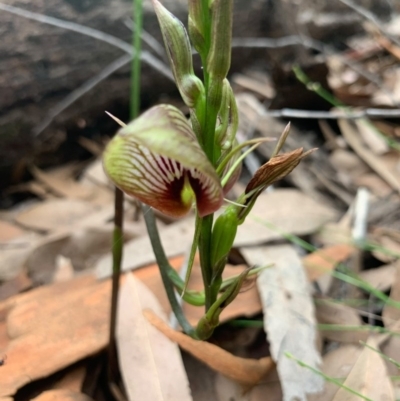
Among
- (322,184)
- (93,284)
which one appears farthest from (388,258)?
(93,284)

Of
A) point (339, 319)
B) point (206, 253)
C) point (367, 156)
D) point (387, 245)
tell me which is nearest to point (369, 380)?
point (339, 319)

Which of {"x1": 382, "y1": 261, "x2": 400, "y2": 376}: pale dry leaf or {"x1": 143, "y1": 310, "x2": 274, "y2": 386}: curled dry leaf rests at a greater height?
{"x1": 143, "y1": 310, "x2": 274, "y2": 386}: curled dry leaf

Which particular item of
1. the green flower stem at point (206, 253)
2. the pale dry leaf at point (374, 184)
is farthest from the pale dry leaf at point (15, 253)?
the pale dry leaf at point (374, 184)

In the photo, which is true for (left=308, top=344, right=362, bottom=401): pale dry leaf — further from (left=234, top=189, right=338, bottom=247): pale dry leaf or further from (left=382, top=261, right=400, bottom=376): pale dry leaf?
(left=234, top=189, right=338, bottom=247): pale dry leaf

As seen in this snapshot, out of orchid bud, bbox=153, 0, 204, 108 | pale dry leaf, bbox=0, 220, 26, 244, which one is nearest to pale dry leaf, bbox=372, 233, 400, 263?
orchid bud, bbox=153, 0, 204, 108

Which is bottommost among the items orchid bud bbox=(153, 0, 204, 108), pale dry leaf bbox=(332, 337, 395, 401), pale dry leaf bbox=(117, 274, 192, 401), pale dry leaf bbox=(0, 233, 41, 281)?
pale dry leaf bbox=(0, 233, 41, 281)

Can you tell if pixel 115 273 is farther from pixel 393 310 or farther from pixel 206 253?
pixel 393 310
